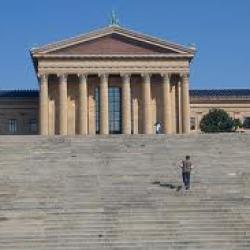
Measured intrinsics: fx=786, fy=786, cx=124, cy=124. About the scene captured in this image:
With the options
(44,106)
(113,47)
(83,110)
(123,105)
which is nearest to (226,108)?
(123,105)

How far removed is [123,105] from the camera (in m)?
68.8

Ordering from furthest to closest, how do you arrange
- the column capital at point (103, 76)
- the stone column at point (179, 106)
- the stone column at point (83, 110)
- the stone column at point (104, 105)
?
the stone column at point (179, 106), the stone column at point (83, 110), the stone column at point (104, 105), the column capital at point (103, 76)

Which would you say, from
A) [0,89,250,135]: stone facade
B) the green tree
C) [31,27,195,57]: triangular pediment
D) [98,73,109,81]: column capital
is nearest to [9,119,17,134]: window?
[0,89,250,135]: stone facade

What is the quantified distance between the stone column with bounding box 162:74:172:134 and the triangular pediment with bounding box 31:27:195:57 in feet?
8.54

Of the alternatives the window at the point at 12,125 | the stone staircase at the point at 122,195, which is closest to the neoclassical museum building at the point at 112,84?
the window at the point at 12,125

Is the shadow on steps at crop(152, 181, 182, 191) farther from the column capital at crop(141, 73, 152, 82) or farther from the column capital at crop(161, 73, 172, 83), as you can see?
the column capital at crop(161, 73, 172, 83)

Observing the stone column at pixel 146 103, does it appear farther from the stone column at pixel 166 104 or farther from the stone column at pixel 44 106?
the stone column at pixel 44 106

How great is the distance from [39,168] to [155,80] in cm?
3843

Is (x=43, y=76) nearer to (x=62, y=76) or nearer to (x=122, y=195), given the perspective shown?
(x=62, y=76)

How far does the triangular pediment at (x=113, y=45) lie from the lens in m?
67.2

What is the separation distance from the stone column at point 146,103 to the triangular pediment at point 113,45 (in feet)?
8.08

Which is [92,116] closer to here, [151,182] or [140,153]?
[140,153]

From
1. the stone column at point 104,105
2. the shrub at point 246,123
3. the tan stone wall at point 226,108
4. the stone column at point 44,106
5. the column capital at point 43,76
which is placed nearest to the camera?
the column capital at point 43,76

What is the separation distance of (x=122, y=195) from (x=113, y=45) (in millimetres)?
41789
